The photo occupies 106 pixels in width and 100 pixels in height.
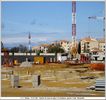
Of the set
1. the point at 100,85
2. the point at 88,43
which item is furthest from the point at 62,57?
the point at 100,85

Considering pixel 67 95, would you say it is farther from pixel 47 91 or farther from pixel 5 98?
pixel 5 98

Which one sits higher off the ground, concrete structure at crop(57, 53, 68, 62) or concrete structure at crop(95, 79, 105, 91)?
concrete structure at crop(57, 53, 68, 62)

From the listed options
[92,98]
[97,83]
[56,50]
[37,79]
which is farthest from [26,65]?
[92,98]

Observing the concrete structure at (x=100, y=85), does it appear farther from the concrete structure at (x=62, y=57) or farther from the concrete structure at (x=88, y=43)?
the concrete structure at (x=62, y=57)

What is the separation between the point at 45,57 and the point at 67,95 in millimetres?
7627

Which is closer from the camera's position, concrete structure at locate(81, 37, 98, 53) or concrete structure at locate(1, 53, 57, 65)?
concrete structure at locate(81, 37, 98, 53)

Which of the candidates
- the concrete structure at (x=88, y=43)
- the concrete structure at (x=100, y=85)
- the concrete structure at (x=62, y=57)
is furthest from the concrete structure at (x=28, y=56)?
the concrete structure at (x=100, y=85)

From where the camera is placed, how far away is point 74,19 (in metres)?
5.35

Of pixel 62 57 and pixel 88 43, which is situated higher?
pixel 88 43

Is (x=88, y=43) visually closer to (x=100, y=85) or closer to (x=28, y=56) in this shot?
(x=28, y=56)

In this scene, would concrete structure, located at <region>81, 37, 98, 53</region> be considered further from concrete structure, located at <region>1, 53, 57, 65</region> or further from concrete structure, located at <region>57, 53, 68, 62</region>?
concrete structure, located at <region>1, 53, 57, 65</region>

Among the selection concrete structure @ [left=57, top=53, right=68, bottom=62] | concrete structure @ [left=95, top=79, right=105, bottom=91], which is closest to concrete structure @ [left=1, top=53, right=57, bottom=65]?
concrete structure @ [left=57, top=53, right=68, bottom=62]

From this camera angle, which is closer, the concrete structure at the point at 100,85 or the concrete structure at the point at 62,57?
the concrete structure at the point at 100,85

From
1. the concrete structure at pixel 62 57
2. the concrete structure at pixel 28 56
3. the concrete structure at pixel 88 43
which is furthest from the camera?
the concrete structure at pixel 62 57
